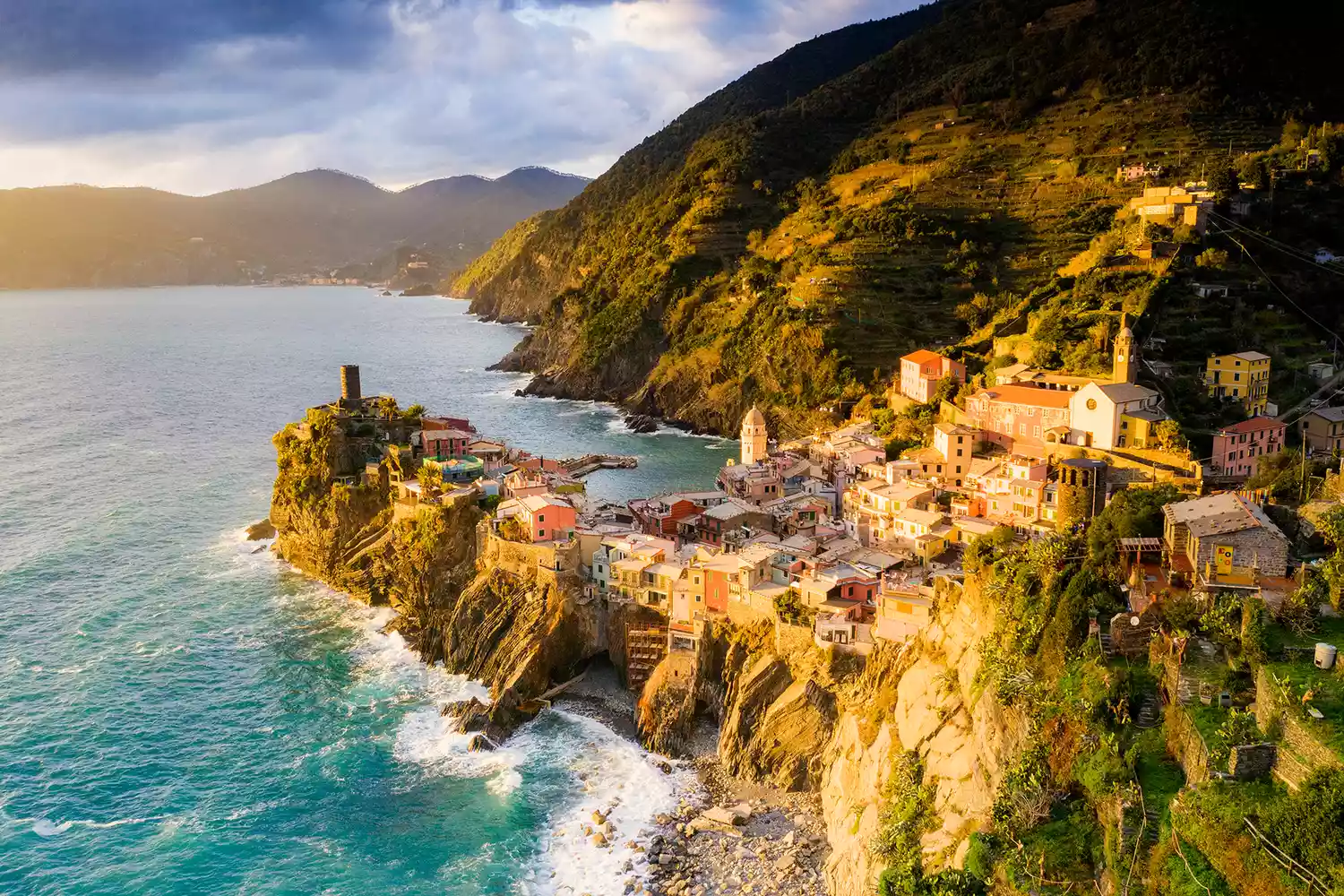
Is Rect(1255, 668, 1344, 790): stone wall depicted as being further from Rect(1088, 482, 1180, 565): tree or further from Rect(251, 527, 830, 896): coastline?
Rect(251, 527, 830, 896): coastline

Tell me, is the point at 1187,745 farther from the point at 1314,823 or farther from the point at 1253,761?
the point at 1314,823

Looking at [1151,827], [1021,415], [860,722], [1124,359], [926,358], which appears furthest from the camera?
[926,358]

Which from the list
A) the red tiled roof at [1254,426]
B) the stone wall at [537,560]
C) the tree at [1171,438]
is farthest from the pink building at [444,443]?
the red tiled roof at [1254,426]

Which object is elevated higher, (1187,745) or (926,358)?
(926,358)

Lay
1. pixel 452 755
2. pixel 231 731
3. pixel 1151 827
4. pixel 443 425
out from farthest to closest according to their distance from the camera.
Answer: pixel 443 425
pixel 231 731
pixel 452 755
pixel 1151 827

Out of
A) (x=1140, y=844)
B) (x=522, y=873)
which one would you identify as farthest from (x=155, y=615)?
(x=1140, y=844)

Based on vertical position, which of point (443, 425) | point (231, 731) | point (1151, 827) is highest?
point (443, 425)

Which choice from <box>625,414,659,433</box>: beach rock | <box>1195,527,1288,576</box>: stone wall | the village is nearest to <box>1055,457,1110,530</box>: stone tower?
the village

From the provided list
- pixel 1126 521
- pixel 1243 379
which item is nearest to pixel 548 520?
pixel 1126 521
